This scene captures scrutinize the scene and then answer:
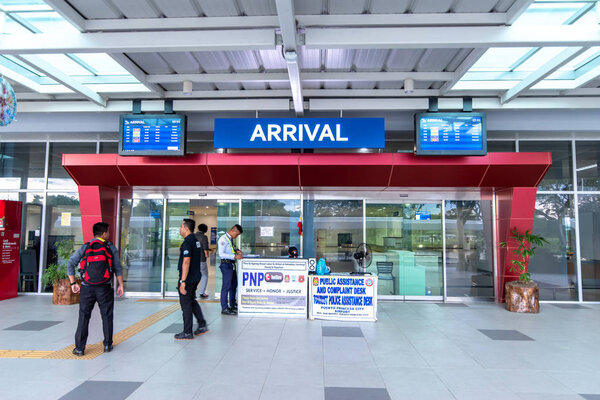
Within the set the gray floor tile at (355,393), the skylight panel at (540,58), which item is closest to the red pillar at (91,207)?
the gray floor tile at (355,393)

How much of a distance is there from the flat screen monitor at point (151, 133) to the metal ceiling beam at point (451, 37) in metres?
3.32

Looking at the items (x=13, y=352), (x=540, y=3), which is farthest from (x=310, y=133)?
(x=13, y=352)

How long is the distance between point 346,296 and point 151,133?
4.62 m

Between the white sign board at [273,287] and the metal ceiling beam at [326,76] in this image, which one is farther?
the white sign board at [273,287]

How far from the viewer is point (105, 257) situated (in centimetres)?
458

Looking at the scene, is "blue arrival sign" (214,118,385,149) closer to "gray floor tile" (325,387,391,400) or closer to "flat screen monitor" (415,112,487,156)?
"flat screen monitor" (415,112,487,156)

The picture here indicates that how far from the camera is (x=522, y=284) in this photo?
23.5ft

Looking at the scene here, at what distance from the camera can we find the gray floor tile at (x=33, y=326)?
18.2ft

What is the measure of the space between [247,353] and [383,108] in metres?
4.92

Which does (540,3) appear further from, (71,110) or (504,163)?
(71,110)

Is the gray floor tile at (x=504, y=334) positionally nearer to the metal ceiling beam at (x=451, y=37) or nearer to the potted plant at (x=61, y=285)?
→ the metal ceiling beam at (x=451, y=37)

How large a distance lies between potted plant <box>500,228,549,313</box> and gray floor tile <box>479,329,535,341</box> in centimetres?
153

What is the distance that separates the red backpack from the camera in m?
4.49

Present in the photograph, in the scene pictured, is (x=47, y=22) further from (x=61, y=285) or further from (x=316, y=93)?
(x=61, y=285)
